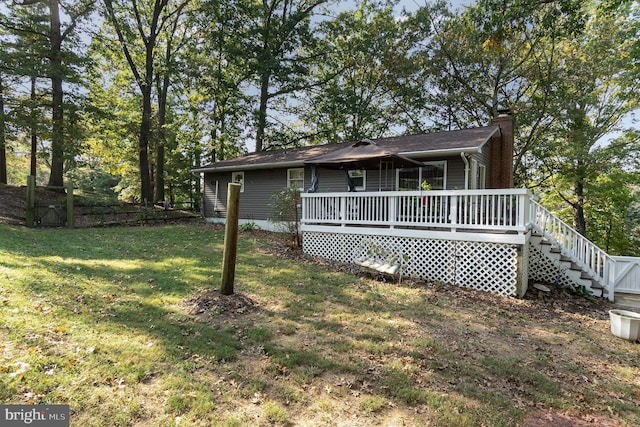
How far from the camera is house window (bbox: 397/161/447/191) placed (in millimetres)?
11109

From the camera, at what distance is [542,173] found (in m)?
20.0

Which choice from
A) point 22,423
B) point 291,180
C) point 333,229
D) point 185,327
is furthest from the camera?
point 291,180

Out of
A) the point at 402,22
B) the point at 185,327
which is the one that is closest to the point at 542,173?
the point at 402,22

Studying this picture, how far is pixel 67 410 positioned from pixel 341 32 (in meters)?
24.6

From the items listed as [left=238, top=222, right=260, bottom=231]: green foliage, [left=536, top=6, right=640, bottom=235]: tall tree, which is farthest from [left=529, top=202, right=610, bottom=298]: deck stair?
[left=238, top=222, right=260, bottom=231]: green foliage

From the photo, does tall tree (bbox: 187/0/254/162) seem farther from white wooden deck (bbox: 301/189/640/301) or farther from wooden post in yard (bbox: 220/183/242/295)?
wooden post in yard (bbox: 220/183/242/295)

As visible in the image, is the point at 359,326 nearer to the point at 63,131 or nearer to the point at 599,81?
the point at 63,131

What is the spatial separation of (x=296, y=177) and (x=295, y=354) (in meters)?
11.1

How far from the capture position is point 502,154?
41.4 feet

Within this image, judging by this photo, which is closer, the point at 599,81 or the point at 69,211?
the point at 69,211

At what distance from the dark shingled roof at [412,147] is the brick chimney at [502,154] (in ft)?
1.70

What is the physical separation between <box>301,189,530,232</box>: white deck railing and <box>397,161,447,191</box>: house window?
247 centimetres

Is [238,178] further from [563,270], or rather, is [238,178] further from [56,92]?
[563,270]

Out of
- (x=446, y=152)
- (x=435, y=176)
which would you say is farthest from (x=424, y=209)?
(x=435, y=176)
